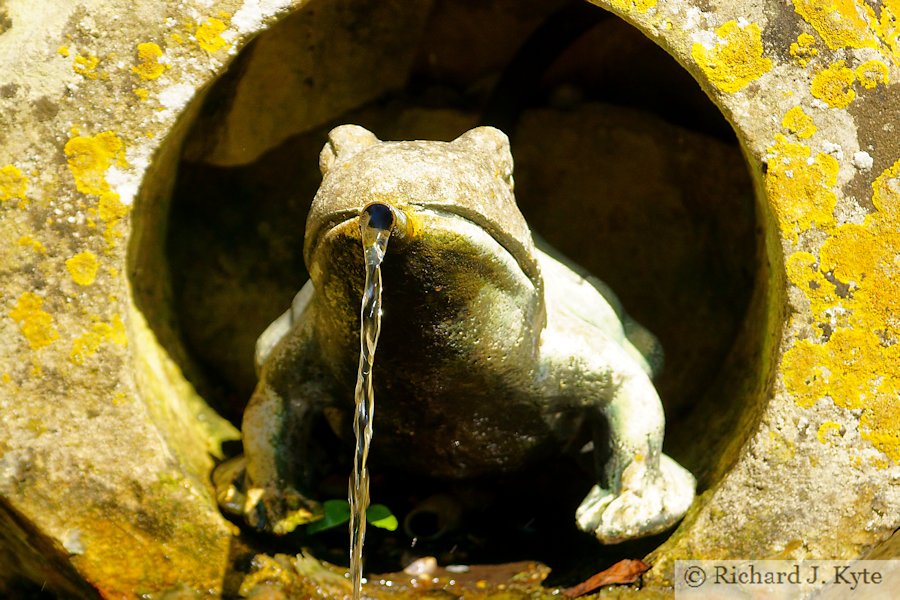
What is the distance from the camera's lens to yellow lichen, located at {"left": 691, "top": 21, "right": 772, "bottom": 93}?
2859mm

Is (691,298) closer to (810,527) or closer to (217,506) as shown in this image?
(810,527)

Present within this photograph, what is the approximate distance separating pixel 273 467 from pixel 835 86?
176cm

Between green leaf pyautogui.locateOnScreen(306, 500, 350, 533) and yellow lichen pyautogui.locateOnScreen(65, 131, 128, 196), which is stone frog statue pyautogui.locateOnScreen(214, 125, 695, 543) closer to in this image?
green leaf pyautogui.locateOnScreen(306, 500, 350, 533)

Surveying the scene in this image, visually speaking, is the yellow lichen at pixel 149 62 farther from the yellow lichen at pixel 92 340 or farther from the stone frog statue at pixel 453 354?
the yellow lichen at pixel 92 340

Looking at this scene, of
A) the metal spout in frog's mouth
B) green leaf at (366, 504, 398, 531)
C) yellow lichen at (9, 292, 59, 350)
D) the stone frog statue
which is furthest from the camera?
green leaf at (366, 504, 398, 531)

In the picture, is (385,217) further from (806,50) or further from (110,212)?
(806,50)

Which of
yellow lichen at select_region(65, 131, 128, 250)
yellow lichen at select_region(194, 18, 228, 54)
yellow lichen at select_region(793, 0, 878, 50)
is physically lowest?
yellow lichen at select_region(65, 131, 128, 250)

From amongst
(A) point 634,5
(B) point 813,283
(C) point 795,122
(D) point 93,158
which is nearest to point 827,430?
(B) point 813,283

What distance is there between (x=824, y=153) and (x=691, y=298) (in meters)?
1.21

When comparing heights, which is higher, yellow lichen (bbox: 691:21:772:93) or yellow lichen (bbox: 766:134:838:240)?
yellow lichen (bbox: 691:21:772:93)

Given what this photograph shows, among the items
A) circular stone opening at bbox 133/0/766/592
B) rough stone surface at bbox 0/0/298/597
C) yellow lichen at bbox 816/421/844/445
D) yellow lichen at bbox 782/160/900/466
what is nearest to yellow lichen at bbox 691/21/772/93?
yellow lichen at bbox 782/160/900/466

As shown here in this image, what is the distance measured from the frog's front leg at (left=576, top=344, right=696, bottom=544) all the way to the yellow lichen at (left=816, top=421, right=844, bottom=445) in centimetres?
37

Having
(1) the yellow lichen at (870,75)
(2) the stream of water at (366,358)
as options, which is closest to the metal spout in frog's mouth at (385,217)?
(2) the stream of water at (366,358)

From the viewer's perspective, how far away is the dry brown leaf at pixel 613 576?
10.1 feet
